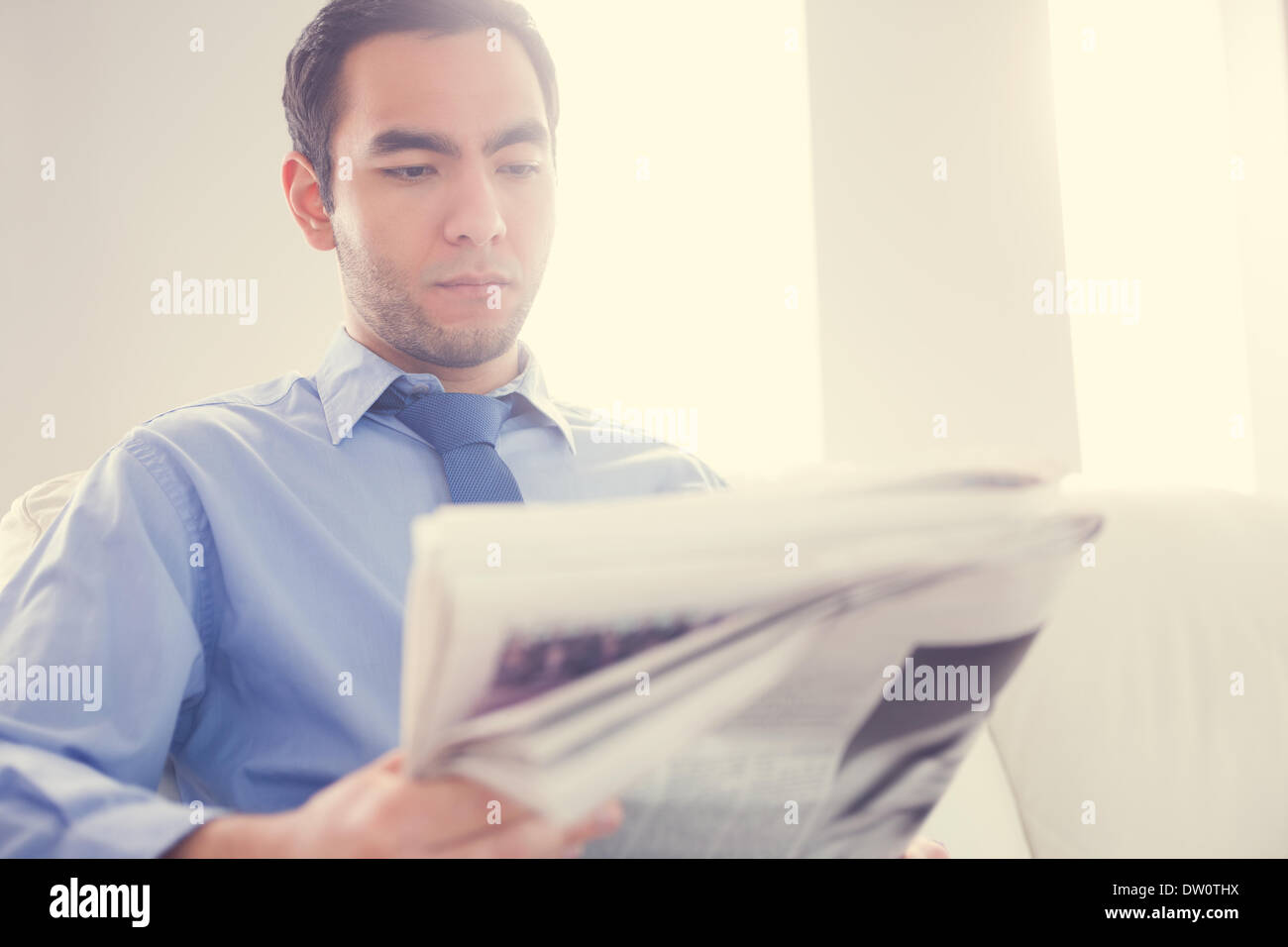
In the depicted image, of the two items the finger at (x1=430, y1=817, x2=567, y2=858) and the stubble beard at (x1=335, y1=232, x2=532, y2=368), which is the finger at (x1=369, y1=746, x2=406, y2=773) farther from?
the stubble beard at (x1=335, y1=232, x2=532, y2=368)

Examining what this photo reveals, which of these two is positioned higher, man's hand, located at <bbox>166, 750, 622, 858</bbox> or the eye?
the eye

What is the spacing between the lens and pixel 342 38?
42.2 inches

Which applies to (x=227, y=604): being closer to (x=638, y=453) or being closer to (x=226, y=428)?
(x=226, y=428)

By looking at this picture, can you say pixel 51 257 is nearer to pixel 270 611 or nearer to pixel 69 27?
pixel 69 27

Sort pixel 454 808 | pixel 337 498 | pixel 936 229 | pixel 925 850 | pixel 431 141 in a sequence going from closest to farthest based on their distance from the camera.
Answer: pixel 454 808 < pixel 925 850 < pixel 337 498 < pixel 431 141 < pixel 936 229

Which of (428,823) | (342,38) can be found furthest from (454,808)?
(342,38)

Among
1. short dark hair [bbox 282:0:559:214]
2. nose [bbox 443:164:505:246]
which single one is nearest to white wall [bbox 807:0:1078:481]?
short dark hair [bbox 282:0:559:214]

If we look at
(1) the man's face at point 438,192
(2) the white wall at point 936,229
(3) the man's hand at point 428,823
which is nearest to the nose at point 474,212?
(1) the man's face at point 438,192

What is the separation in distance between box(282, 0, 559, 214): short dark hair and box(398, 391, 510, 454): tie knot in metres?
0.30

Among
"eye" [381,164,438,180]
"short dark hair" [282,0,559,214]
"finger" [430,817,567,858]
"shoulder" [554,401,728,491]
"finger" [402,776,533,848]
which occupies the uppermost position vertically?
"short dark hair" [282,0,559,214]

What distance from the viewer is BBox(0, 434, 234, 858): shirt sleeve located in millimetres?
564

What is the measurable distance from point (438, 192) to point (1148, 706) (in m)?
0.88
